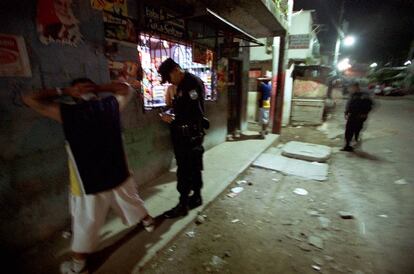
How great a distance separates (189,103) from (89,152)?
144cm

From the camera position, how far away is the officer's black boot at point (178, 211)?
3369 mm

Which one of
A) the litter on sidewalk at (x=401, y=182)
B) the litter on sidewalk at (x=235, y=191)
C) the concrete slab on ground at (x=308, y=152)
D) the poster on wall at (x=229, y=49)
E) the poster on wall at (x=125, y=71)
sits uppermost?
the poster on wall at (x=229, y=49)

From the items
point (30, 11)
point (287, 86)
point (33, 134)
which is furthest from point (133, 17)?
point (287, 86)

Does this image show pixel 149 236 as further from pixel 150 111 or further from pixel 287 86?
pixel 287 86

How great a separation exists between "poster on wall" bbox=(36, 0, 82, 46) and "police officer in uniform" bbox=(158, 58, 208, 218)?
1180 mm

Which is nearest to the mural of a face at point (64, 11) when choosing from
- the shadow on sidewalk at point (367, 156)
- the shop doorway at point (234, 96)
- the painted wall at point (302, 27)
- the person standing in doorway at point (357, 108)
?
the shop doorway at point (234, 96)

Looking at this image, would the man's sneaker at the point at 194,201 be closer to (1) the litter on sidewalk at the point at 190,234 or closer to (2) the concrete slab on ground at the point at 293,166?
(1) the litter on sidewalk at the point at 190,234

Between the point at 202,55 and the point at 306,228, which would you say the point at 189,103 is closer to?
the point at 306,228

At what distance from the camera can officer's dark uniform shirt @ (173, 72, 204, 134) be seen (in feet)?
10.0

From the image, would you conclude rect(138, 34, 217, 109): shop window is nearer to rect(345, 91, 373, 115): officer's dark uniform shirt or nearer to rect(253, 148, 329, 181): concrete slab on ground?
rect(253, 148, 329, 181): concrete slab on ground

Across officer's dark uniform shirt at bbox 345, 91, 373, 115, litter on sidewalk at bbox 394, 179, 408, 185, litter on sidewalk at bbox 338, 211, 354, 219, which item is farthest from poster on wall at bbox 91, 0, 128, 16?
officer's dark uniform shirt at bbox 345, 91, 373, 115

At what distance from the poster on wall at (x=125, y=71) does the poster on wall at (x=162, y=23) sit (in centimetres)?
78

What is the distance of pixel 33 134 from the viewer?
2.60 meters

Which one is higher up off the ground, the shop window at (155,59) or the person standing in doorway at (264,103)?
the shop window at (155,59)
